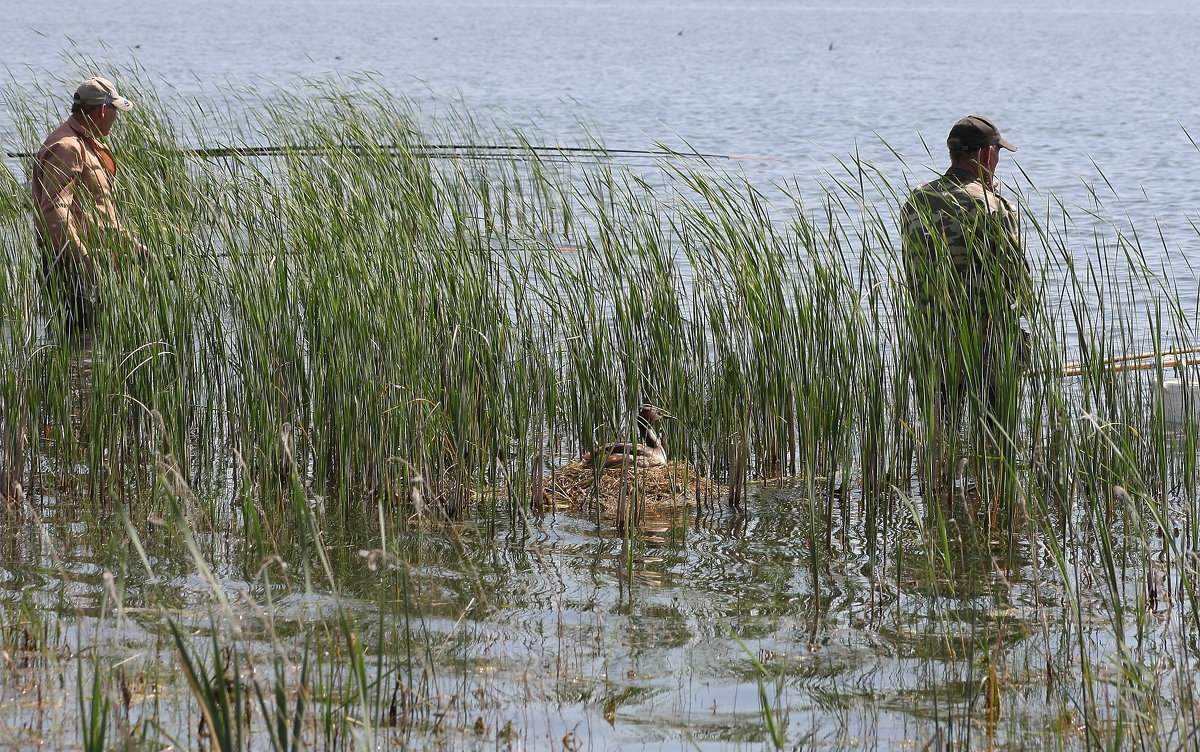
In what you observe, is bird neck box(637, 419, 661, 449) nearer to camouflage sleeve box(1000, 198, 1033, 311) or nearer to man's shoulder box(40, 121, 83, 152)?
camouflage sleeve box(1000, 198, 1033, 311)

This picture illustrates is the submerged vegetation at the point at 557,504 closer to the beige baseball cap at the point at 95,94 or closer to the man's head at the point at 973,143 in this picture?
the man's head at the point at 973,143

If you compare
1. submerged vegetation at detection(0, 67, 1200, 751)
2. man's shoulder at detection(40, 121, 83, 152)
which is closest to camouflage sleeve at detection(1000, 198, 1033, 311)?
submerged vegetation at detection(0, 67, 1200, 751)

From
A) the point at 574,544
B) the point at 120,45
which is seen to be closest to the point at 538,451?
the point at 574,544

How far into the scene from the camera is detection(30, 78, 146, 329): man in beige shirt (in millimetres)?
5953

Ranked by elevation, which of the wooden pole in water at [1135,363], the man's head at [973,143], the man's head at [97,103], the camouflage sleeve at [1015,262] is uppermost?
the man's head at [97,103]

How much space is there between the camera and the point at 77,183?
19.5 ft

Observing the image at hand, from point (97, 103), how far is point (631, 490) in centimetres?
407

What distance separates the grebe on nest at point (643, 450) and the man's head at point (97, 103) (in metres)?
3.63

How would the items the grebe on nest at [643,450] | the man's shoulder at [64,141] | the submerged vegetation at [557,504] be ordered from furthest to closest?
the man's shoulder at [64,141], the grebe on nest at [643,450], the submerged vegetation at [557,504]

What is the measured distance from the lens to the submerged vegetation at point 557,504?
3.53 metres

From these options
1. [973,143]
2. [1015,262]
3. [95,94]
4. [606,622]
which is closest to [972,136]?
[973,143]

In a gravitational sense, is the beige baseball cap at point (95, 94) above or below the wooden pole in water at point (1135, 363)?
above

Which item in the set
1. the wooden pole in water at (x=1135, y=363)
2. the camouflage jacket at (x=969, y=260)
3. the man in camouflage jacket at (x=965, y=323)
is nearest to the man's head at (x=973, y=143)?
the camouflage jacket at (x=969, y=260)

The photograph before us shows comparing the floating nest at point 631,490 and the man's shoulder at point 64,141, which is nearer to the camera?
the floating nest at point 631,490
